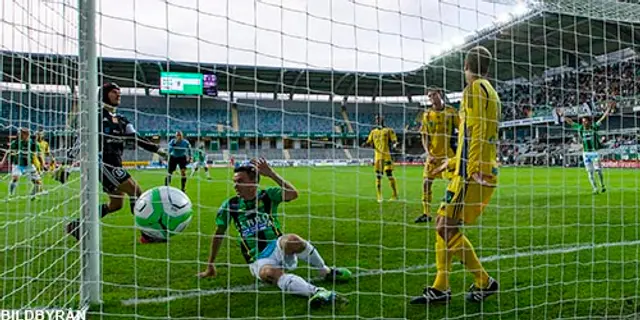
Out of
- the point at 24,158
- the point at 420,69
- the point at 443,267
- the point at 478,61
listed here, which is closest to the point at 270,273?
the point at 443,267

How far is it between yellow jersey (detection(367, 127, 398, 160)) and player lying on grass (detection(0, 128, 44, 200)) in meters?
6.13

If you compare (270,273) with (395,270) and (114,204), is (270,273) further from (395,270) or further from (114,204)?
(114,204)

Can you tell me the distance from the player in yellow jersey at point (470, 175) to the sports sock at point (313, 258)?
0.81m

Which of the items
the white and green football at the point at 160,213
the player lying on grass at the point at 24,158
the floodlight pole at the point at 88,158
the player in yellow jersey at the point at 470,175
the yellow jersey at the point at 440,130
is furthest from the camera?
the yellow jersey at the point at 440,130

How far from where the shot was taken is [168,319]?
3.12 m

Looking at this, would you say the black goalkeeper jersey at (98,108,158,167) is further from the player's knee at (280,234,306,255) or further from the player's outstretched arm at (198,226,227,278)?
the player's knee at (280,234,306,255)

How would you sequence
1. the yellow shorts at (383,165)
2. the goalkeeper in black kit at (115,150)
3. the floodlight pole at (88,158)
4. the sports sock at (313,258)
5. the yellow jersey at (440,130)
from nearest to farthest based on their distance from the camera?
1. the floodlight pole at (88,158)
2. the sports sock at (313,258)
3. the goalkeeper in black kit at (115,150)
4. the yellow jersey at (440,130)
5. the yellow shorts at (383,165)

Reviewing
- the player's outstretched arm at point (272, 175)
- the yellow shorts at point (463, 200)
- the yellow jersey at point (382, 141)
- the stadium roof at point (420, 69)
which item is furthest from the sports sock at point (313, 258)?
the yellow jersey at point (382, 141)

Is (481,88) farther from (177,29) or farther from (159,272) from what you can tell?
(159,272)

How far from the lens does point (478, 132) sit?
3516mm

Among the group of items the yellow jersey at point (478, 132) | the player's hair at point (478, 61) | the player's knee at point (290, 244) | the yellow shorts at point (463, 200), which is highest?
the player's hair at point (478, 61)

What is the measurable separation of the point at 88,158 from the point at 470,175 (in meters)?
2.57

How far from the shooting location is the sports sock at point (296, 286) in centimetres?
354

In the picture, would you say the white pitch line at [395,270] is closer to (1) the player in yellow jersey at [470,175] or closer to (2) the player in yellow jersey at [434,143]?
(1) the player in yellow jersey at [470,175]
